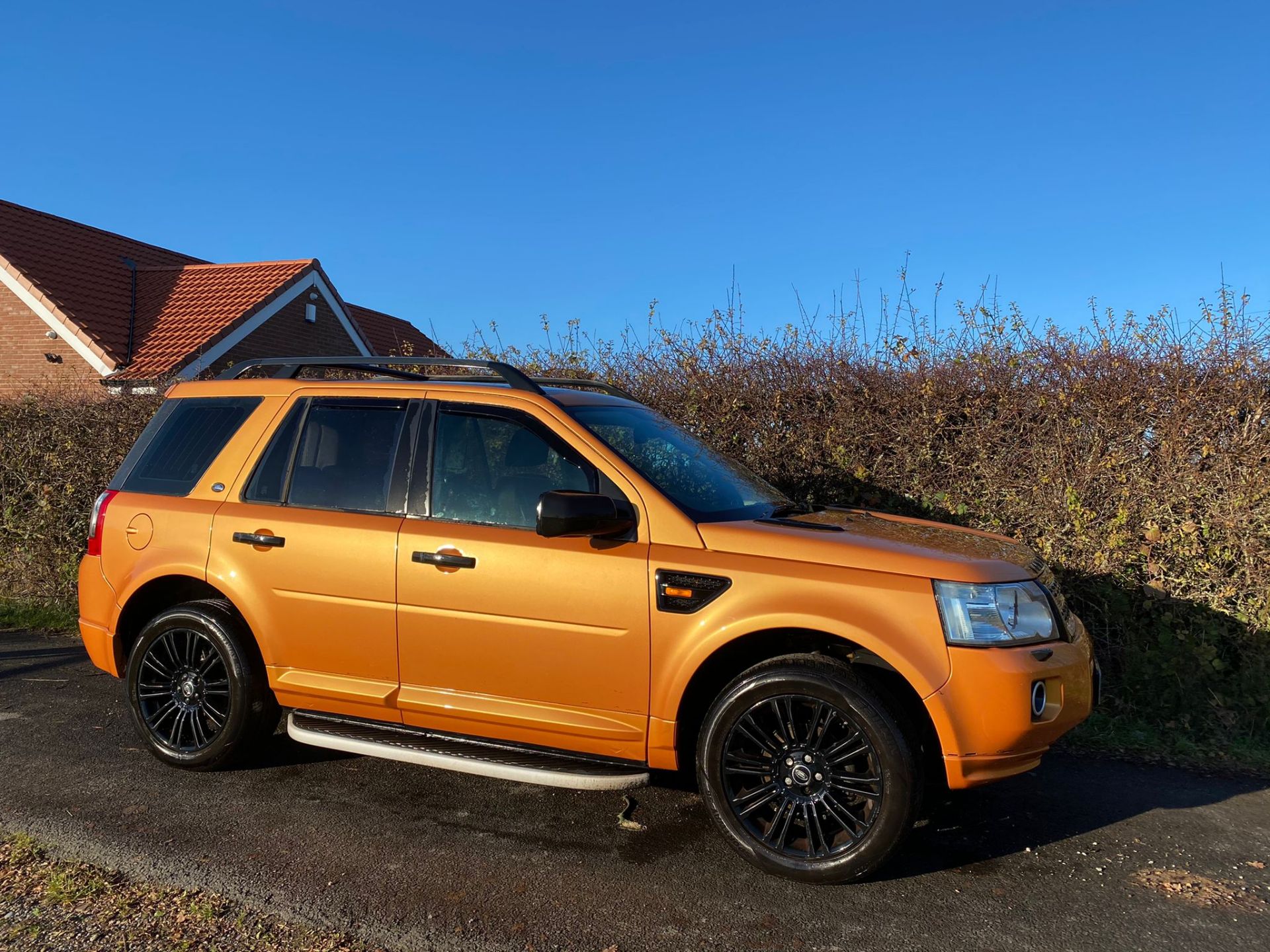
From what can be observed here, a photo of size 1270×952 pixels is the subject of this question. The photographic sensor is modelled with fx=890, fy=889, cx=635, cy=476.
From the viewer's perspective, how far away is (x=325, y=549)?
13.8 feet

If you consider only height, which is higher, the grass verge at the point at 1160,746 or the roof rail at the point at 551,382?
the roof rail at the point at 551,382

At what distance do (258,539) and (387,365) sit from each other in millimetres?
1091

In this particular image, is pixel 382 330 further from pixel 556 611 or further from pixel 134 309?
pixel 556 611

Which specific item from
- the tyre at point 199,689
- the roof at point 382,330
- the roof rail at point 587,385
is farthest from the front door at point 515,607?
the roof at point 382,330

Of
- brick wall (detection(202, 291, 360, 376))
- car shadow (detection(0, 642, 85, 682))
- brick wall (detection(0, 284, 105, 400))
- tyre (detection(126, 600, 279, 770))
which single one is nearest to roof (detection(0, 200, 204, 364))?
brick wall (detection(0, 284, 105, 400))

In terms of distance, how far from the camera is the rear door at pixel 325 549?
163 inches

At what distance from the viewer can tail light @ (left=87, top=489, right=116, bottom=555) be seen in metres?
4.86

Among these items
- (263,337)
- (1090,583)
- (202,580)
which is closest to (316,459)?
(202,580)

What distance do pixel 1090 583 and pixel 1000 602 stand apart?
109 inches

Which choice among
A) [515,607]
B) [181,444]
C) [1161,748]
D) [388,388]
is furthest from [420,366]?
[1161,748]

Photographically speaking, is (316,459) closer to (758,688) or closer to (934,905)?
(758,688)

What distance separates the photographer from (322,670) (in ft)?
14.0

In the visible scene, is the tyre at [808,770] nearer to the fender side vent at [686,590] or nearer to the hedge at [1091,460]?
the fender side vent at [686,590]

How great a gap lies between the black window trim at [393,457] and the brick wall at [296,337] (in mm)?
14673
